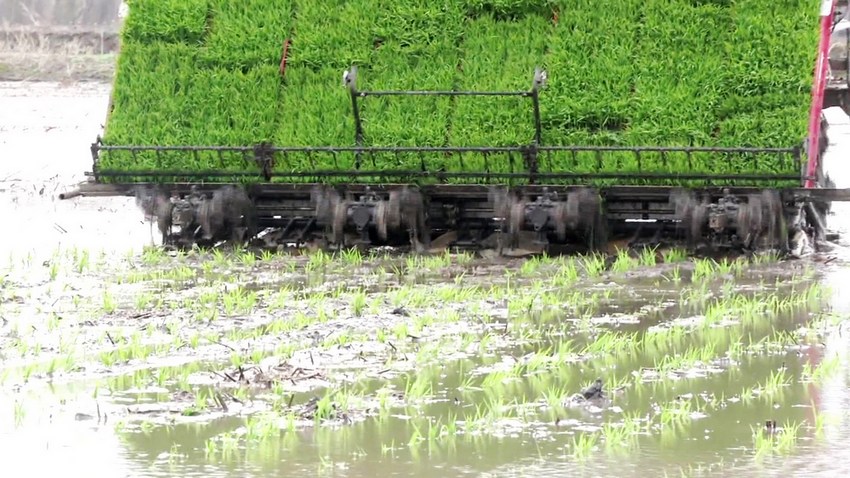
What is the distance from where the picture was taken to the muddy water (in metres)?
7.16

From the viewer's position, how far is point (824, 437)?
7309mm

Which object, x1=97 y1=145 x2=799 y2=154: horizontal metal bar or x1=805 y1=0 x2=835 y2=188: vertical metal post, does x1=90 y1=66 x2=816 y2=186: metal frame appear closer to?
x1=97 y1=145 x2=799 y2=154: horizontal metal bar

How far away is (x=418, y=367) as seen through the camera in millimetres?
9039

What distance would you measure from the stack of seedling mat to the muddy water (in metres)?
1.13

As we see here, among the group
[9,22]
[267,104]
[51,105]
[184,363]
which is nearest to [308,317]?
[184,363]

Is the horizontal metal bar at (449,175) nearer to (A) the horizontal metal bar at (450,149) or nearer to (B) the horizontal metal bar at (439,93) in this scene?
(A) the horizontal metal bar at (450,149)

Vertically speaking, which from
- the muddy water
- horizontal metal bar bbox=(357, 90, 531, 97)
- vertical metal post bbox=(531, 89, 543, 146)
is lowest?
the muddy water

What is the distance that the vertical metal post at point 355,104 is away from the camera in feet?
47.1

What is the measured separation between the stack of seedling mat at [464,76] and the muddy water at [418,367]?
1126 mm

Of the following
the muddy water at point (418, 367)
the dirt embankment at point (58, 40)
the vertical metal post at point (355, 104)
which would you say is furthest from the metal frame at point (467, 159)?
the dirt embankment at point (58, 40)

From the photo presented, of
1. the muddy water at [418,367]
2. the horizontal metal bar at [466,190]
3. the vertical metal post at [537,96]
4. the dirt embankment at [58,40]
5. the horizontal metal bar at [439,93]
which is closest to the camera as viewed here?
the muddy water at [418,367]

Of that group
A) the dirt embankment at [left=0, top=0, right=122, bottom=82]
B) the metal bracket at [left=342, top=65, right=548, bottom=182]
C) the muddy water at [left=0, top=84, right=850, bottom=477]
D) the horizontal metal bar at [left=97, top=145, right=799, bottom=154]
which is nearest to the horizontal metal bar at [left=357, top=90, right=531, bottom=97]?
the metal bracket at [left=342, top=65, right=548, bottom=182]

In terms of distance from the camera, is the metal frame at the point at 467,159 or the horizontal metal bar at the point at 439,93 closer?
the metal frame at the point at 467,159

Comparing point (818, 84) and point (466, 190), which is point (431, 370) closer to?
point (466, 190)
